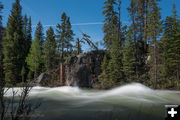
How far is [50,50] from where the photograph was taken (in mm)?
24141

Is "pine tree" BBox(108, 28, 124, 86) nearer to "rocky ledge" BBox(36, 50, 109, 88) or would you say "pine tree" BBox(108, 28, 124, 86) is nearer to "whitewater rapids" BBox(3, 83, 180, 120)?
"rocky ledge" BBox(36, 50, 109, 88)

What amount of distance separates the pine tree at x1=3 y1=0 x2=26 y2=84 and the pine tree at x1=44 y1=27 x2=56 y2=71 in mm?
5841

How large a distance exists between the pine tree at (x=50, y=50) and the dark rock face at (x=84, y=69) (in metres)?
9.81

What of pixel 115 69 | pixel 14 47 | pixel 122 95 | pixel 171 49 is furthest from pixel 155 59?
pixel 14 47

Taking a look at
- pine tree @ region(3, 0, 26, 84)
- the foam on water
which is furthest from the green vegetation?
pine tree @ region(3, 0, 26, 84)

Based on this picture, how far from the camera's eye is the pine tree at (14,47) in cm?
2195

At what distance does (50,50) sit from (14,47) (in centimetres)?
776

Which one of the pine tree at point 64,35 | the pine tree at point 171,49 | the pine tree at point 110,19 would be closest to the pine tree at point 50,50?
the pine tree at point 64,35

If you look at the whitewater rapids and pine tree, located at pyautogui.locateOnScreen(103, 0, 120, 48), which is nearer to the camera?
the whitewater rapids

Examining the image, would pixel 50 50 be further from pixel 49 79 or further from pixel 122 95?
pixel 122 95

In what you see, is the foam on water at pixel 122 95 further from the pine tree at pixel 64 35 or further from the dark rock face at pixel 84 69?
the pine tree at pixel 64 35

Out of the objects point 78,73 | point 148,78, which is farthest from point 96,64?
point 148,78

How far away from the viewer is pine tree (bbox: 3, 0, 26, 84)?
21953mm

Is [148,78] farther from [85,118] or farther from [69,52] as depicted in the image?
[69,52]
